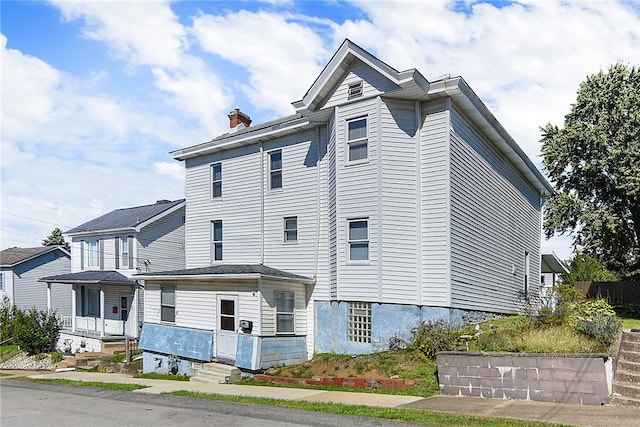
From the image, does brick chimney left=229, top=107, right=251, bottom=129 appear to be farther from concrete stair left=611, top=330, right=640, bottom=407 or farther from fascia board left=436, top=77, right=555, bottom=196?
concrete stair left=611, top=330, right=640, bottom=407

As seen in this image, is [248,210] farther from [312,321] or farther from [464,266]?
[464,266]

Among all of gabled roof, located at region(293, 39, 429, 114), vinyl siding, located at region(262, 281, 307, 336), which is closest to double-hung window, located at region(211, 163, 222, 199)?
gabled roof, located at region(293, 39, 429, 114)

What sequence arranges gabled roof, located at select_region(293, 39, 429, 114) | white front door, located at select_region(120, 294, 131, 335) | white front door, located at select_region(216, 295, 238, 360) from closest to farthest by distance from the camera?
gabled roof, located at select_region(293, 39, 429, 114) → white front door, located at select_region(216, 295, 238, 360) → white front door, located at select_region(120, 294, 131, 335)

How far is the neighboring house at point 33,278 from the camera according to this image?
39.6 meters

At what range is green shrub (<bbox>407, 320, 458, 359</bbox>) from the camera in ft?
50.1

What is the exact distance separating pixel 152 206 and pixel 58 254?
40.6ft

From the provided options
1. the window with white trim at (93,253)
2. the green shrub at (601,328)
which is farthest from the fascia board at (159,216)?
the green shrub at (601,328)

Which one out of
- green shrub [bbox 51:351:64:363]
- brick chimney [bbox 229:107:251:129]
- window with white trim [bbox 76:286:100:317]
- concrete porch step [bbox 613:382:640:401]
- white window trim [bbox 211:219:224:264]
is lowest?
green shrub [bbox 51:351:64:363]

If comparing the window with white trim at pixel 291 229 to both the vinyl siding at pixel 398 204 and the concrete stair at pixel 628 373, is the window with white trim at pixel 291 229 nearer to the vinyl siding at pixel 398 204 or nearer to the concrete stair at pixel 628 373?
the vinyl siding at pixel 398 204

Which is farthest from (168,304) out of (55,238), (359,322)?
(55,238)

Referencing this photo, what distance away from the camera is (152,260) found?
31844 millimetres

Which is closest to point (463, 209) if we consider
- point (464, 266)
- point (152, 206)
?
point (464, 266)

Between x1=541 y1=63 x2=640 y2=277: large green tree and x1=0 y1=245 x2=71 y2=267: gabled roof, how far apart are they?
1372 inches

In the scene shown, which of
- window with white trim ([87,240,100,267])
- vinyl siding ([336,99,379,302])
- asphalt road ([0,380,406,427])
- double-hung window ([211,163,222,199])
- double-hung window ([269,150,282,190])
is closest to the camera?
asphalt road ([0,380,406,427])
